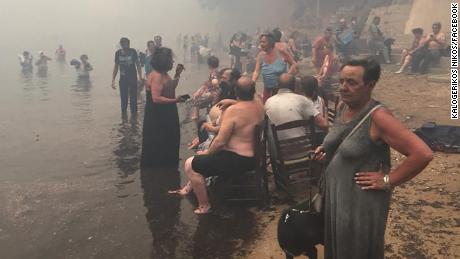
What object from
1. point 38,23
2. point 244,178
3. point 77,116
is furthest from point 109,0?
point 244,178

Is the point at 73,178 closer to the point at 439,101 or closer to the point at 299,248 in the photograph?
the point at 299,248

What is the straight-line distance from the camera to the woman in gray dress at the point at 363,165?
7.68 ft

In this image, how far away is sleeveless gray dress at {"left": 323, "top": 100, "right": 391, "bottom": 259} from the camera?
8.01 feet

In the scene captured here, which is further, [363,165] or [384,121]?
→ [363,165]

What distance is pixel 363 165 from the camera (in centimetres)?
246

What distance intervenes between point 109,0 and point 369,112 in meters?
144

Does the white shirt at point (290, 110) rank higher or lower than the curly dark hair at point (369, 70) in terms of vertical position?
lower

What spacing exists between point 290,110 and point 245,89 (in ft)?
2.70

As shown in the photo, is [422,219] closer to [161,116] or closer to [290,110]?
[290,110]

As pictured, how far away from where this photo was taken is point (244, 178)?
223 inches

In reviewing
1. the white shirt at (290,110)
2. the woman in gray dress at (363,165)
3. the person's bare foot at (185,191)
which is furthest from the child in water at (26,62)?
the woman in gray dress at (363,165)

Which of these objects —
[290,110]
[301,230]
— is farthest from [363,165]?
[290,110]

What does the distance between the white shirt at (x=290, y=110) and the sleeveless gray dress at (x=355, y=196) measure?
2.88 metres

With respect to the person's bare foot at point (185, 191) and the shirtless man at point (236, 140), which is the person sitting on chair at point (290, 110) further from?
the person's bare foot at point (185, 191)
